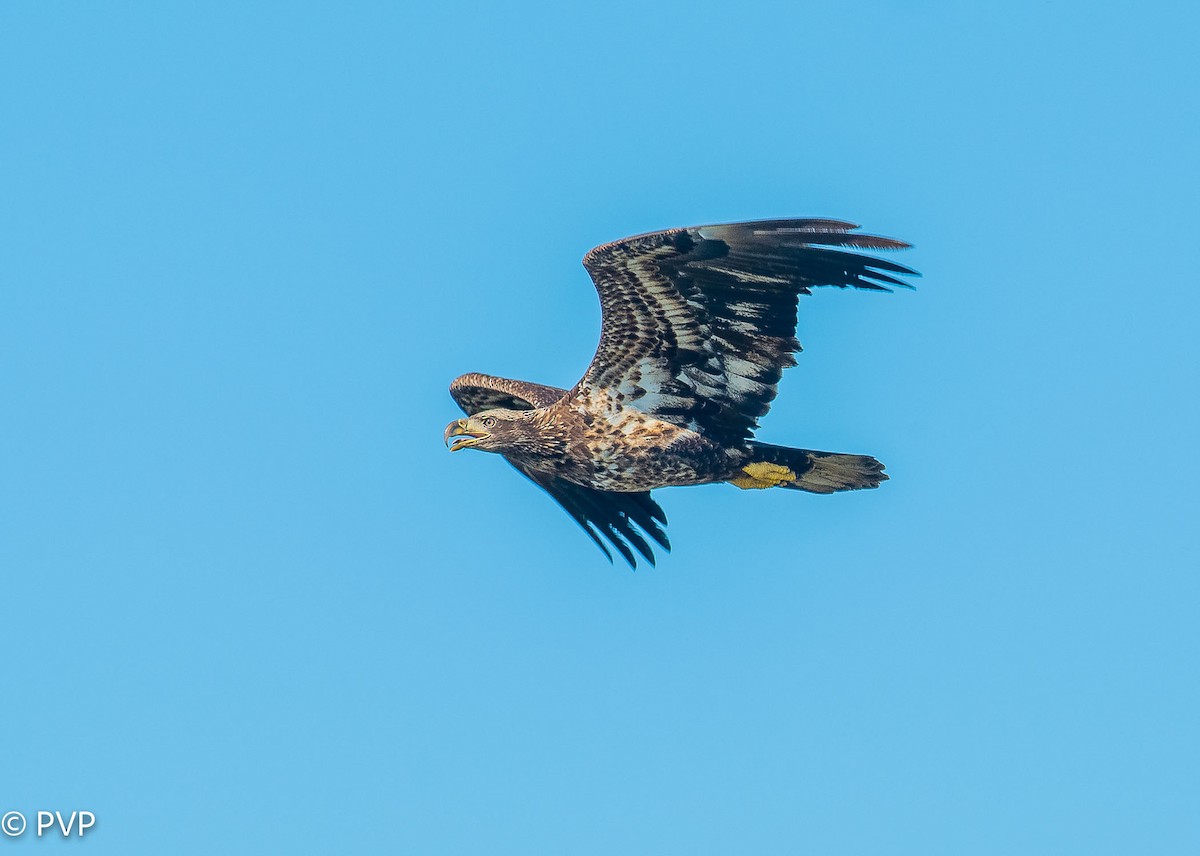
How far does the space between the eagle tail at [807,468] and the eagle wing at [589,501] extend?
1.93 metres

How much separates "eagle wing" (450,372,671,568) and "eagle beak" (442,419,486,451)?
115 centimetres

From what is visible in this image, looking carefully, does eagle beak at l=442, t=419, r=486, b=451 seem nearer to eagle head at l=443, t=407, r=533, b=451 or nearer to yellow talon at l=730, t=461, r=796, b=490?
eagle head at l=443, t=407, r=533, b=451

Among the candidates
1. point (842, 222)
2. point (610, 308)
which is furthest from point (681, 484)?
point (842, 222)

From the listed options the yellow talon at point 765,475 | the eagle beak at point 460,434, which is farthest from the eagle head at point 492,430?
the yellow talon at point 765,475

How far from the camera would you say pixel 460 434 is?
1902 centimetres

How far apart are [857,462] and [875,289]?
2342 mm

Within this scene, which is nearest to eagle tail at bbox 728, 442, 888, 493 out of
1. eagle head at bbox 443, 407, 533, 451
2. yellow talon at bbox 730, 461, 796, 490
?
yellow talon at bbox 730, 461, 796, 490

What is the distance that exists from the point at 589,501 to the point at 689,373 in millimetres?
2971

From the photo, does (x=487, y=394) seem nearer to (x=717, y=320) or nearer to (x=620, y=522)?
(x=620, y=522)

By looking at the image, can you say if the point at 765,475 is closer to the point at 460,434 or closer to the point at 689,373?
the point at 689,373

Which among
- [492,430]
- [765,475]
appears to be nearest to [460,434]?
[492,430]

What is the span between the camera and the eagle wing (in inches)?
802

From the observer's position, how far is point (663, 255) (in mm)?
17000

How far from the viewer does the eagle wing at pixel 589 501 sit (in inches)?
802
